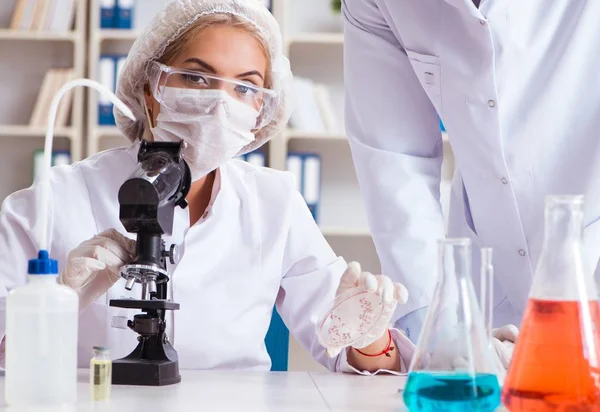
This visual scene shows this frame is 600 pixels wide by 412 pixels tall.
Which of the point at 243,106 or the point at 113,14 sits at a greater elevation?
the point at 113,14

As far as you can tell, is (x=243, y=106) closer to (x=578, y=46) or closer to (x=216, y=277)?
(x=216, y=277)

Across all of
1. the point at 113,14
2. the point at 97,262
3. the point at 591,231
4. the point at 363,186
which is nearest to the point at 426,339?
the point at 97,262

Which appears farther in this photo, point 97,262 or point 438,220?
point 438,220

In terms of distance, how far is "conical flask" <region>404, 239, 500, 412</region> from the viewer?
0.77 meters

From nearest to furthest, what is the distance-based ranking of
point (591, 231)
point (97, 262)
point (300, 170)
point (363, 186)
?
point (97, 262) → point (591, 231) → point (363, 186) → point (300, 170)

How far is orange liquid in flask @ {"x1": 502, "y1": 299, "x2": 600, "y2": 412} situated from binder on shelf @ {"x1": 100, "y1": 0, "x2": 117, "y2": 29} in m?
3.04

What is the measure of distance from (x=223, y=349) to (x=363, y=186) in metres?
0.43

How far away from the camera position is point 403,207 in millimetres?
1521

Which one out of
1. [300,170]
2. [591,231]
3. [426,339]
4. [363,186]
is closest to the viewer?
[426,339]

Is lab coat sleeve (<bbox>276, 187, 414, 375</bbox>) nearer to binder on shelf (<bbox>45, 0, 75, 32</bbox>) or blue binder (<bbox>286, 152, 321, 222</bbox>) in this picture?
blue binder (<bbox>286, 152, 321, 222</bbox>)

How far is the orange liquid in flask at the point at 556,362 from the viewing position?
0.70m

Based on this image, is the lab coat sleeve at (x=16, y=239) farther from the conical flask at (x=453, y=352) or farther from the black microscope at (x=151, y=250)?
the conical flask at (x=453, y=352)

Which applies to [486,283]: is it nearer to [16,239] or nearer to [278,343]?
[278,343]

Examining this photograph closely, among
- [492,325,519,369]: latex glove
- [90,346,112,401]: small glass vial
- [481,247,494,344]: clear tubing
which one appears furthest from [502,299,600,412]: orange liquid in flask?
[90,346,112,401]: small glass vial
